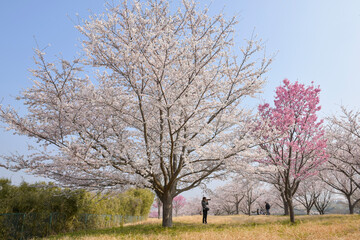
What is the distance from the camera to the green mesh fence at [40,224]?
8.42m

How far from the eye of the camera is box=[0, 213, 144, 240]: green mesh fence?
27.6 ft

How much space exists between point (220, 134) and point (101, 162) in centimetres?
468

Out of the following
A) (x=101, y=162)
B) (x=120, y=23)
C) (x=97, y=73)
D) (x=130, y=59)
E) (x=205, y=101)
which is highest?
(x=120, y=23)

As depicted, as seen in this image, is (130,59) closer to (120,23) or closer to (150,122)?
(120,23)

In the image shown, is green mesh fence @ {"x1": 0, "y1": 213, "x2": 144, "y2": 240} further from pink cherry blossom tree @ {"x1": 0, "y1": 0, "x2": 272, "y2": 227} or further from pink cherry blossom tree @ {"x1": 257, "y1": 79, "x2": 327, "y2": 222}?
pink cherry blossom tree @ {"x1": 257, "y1": 79, "x2": 327, "y2": 222}

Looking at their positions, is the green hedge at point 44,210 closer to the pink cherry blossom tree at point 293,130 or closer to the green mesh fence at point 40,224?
the green mesh fence at point 40,224

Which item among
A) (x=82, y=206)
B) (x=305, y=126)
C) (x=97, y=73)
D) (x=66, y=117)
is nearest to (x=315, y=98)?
(x=305, y=126)

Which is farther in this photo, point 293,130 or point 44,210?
point 293,130

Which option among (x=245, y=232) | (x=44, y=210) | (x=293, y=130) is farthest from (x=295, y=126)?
(x=44, y=210)

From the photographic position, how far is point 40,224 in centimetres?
966

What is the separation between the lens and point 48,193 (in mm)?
10391

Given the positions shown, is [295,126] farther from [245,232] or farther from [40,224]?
[40,224]

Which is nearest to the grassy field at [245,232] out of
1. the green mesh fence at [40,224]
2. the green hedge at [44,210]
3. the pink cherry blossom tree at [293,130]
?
the green mesh fence at [40,224]

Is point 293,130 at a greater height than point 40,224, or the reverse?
point 293,130
